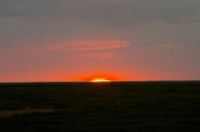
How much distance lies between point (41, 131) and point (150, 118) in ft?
27.5

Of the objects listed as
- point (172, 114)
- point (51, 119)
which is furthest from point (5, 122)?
point (172, 114)

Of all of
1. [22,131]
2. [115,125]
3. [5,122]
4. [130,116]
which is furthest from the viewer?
[130,116]

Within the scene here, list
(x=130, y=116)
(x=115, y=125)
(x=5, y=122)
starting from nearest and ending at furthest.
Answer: (x=115, y=125), (x=5, y=122), (x=130, y=116)

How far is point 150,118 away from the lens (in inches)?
1025

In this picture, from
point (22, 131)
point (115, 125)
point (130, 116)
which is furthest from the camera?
point (130, 116)

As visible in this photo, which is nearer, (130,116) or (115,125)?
(115,125)

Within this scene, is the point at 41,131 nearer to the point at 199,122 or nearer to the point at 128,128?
the point at 128,128

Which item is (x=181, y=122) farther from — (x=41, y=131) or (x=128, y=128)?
(x=41, y=131)

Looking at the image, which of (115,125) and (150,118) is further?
(150,118)

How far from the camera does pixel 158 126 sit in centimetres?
2208

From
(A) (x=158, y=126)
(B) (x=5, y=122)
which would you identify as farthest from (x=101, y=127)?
(B) (x=5, y=122)

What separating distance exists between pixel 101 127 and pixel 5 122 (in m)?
6.81

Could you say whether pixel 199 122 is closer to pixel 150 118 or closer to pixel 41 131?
pixel 150 118

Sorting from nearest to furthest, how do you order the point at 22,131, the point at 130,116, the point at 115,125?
the point at 22,131
the point at 115,125
the point at 130,116
